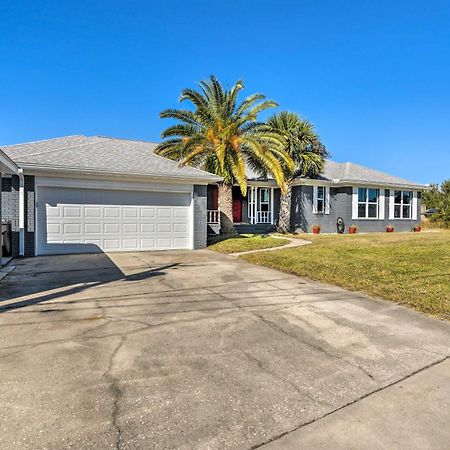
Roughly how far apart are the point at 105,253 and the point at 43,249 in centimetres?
201

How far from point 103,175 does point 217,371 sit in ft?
32.7

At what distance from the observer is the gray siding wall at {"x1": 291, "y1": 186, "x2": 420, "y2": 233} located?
20.4 meters

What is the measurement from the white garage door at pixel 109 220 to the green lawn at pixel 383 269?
381 cm

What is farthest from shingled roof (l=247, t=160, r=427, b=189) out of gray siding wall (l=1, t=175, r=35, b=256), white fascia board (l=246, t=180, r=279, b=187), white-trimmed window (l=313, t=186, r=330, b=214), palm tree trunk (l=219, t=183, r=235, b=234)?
gray siding wall (l=1, t=175, r=35, b=256)

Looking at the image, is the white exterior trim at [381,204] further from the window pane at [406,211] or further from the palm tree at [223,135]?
the palm tree at [223,135]

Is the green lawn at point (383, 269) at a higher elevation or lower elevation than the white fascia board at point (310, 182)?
lower

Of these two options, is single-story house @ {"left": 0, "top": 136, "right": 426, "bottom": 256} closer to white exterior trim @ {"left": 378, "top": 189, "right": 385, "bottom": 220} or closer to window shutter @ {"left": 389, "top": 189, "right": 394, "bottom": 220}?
white exterior trim @ {"left": 378, "top": 189, "right": 385, "bottom": 220}

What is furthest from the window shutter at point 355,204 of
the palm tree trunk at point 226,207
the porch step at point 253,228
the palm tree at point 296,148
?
the palm tree trunk at point 226,207

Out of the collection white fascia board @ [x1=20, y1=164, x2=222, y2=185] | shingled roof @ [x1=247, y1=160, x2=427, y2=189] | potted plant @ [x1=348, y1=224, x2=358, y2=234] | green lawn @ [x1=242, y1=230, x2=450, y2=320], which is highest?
shingled roof @ [x1=247, y1=160, x2=427, y2=189]

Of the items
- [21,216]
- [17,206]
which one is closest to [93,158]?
[17,206]

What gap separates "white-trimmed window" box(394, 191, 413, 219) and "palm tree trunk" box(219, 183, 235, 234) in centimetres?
1326

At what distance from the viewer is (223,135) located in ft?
48.6

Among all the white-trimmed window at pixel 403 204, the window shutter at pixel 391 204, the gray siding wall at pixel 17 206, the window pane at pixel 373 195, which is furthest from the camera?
the white-trimmed window at pixel 403 204

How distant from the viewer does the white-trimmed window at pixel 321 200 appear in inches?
810
